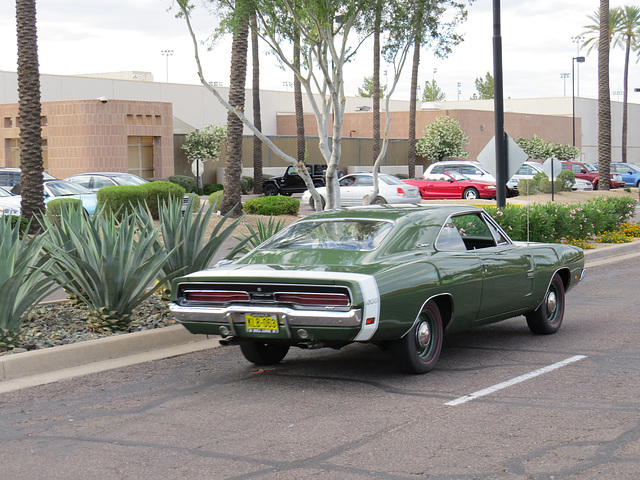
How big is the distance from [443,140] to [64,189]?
37758 millimetres

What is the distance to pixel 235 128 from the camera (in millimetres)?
24219

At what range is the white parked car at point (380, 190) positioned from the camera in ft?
103

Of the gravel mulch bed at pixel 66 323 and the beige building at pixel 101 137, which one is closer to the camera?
the gravel mulch bed at pixel 66 323

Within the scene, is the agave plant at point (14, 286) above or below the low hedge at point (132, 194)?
below

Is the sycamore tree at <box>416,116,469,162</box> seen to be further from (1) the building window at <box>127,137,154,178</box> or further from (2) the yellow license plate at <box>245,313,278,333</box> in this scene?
(2) the yellow license plate at <box>245,313,278,333</box>

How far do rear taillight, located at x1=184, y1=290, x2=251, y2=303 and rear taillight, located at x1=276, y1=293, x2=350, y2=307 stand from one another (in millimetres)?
360

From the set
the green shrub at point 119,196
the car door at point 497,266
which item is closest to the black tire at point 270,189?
the green shrub at point 119,196

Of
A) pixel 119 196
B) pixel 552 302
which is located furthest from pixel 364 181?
pixel 552 302

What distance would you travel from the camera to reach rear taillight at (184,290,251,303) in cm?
731

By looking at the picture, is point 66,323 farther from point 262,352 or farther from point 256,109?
point 256,109

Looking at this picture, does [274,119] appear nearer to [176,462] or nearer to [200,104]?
[200,104]

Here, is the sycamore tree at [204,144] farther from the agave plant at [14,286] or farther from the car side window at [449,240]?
the car side window at [449,240]

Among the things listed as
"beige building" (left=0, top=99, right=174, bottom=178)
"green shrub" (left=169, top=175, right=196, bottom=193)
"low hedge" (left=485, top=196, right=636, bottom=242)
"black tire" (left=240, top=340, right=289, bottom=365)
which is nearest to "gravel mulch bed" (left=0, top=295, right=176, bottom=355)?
"black tire" (left=240, top=340, right=289, bottom=365)

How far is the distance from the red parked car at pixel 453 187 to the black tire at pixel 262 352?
94.0 ft
